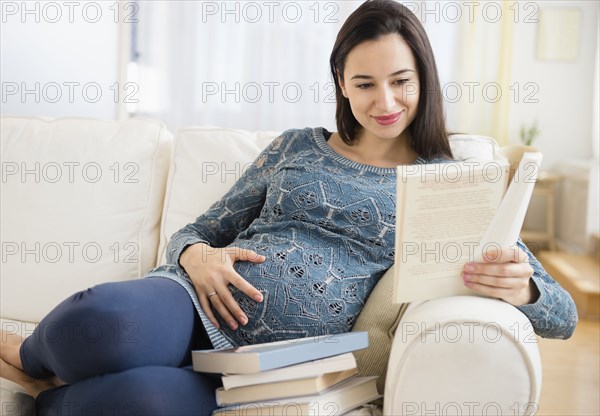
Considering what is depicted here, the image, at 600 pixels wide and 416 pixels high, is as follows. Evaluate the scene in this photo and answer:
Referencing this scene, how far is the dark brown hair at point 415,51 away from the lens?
167 cm

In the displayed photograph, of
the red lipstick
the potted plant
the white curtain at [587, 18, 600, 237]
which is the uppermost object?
the red lipstick

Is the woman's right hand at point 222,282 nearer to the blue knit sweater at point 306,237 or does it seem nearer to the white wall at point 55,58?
the blue knit sweater at point 306,237

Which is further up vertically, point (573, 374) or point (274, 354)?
point (274, 354)

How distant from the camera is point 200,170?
1.94m

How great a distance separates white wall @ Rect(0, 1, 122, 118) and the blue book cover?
6.06 ft

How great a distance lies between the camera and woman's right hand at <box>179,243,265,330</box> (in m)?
1.45

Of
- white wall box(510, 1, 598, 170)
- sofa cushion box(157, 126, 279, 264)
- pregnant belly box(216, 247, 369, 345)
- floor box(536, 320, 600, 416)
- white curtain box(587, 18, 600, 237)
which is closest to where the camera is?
pregnant belly box(216, 247, 369, 345)

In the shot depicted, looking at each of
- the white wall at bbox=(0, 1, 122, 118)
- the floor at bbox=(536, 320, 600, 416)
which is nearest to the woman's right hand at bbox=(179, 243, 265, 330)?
the floor at bbox=(536, 320, 600, 416)

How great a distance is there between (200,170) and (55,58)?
5.05ft

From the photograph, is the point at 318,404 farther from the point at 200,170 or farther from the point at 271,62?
the point at 271,62

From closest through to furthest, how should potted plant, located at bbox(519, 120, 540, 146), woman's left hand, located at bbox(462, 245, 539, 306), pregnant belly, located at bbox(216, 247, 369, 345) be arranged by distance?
woman's left hand, located at bbox(462, 245, 539, 306) → pregnant belly, located at bbox(216, 247, 369, 345) → potted plant, located at bbox(519, 120, 540, 146)

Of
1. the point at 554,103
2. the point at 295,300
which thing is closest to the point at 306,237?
the point at 295,300

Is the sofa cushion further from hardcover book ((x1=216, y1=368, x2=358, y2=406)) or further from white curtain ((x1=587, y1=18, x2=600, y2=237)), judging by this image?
white curtain ((x1=587, y1=18, x2=600, y2=237))

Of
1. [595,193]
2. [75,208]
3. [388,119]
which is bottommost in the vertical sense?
[595,193]
